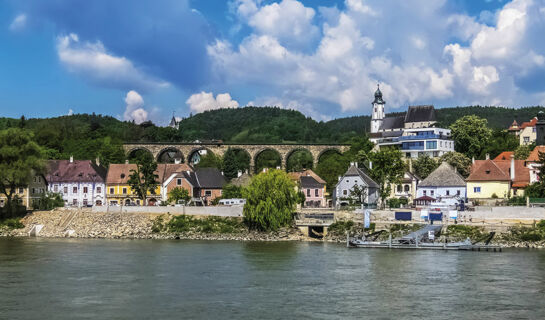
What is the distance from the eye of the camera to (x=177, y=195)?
262 feet

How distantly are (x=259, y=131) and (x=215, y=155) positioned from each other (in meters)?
75.7

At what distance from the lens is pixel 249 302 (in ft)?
112

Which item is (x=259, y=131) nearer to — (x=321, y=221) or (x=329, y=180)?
(x=329, y=180)

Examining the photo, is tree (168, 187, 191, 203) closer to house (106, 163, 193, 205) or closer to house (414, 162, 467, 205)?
house (106, 163, 193, 205)

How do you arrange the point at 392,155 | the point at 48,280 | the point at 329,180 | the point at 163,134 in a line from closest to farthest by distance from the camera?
the point at 48,280
the point at 392,155
the point at 329,180
the point at 163,134

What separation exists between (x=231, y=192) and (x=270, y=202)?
61.0ft

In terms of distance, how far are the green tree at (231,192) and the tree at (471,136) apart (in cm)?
4193

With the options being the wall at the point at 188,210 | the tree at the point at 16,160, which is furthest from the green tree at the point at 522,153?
the tree at the point at 16,160

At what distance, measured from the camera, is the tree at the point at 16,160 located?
2781 inches

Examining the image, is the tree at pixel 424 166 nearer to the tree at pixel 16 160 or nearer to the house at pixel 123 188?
the house at pixel 123 188

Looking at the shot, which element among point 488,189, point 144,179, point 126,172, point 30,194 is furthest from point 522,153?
point 30,194

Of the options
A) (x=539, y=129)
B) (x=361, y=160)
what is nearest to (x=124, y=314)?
(x=361, y=160)

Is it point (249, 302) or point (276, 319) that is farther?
point (249, 302)

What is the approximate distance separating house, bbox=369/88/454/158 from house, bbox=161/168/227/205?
119ft
